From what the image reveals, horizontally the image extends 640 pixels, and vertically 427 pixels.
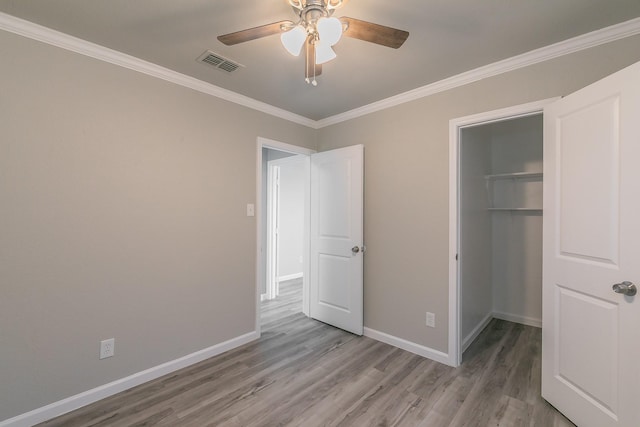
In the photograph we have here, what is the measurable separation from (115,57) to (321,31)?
5.60 ft

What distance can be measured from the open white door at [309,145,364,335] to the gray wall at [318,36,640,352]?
115mm

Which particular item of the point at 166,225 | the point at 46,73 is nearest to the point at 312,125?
the point at 166,225

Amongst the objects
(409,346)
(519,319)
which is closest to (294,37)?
(409,346)

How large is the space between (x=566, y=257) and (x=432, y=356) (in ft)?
4.58

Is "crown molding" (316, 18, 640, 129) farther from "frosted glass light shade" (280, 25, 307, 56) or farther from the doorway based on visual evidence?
"frosted glass light shade" (280, 25, 307, 56)

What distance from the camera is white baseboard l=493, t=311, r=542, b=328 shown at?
3422mm

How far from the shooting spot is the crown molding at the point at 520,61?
5.74 ft

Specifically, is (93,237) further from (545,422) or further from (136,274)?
(545,422)

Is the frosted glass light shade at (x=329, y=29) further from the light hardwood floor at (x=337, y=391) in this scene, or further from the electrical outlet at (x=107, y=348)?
the electrical outlet at (x=107, y=348)

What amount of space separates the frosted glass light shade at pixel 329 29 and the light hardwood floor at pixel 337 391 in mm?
2209

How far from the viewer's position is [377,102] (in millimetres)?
2957

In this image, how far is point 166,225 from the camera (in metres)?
2.34

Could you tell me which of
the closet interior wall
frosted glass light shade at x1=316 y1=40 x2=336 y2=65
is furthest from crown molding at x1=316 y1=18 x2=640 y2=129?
frosted glass light shade at x1=316 y1=40 x2=336 y2=65

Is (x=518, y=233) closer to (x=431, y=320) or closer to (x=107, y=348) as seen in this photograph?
(x=431, y=320)
